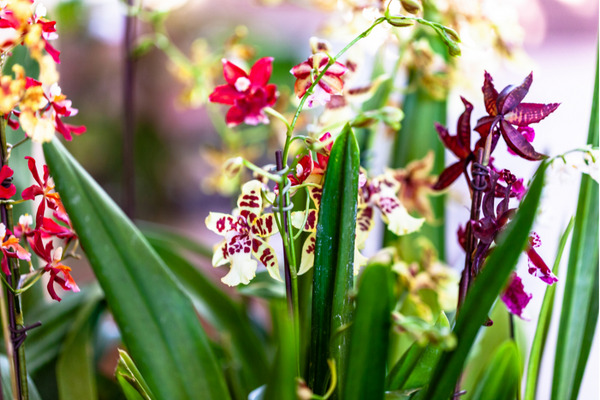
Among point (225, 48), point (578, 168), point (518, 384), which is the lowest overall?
point (518, 384)

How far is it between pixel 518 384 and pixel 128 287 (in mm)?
230

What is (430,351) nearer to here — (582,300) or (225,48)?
(582,300)

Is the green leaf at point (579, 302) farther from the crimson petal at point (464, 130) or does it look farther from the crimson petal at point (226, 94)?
the crimson petal at point (226, 94)

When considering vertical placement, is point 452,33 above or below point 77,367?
above

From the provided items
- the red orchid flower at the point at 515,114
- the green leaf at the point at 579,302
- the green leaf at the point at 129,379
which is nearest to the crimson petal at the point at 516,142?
the red orchid flower at the point at 515,114

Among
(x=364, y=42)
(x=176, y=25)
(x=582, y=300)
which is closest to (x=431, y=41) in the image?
(x=364, y=42)

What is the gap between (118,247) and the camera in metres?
0.30

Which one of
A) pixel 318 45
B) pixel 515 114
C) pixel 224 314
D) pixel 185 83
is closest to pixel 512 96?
pixel 515 114

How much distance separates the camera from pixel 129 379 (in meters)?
0.26

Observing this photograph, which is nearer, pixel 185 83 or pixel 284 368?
pixel 284 368

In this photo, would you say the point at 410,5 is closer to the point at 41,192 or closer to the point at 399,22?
the point at 399,22

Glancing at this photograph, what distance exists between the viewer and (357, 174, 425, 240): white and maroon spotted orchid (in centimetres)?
31

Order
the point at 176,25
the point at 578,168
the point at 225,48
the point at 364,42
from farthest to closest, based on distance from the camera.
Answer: the point at 176,25 < the point at 225,48 < the point at 364,42 < the point at 578,168

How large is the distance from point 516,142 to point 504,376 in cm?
15
